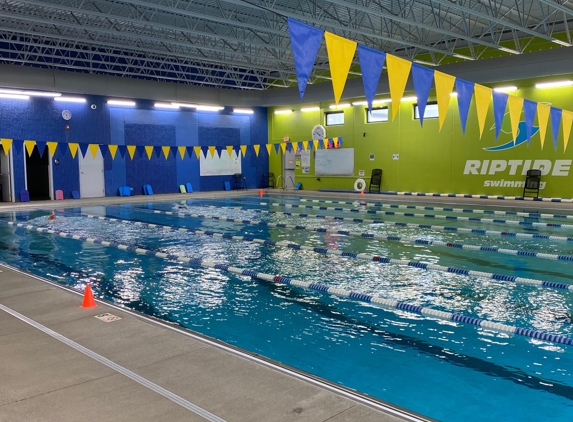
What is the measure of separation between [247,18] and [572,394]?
42.4 ft

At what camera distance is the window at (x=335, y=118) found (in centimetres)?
2288

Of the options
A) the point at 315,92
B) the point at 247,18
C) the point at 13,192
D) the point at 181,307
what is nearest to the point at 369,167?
the point at 315,92

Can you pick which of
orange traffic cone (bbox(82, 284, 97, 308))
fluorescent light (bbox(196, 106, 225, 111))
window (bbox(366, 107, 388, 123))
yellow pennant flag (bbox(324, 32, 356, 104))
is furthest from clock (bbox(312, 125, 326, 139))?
orange traffic cone (bbox(82, 284, 97, 308))

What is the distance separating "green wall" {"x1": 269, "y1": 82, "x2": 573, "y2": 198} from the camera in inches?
651

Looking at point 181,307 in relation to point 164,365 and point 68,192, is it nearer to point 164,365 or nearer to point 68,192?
point 164,365

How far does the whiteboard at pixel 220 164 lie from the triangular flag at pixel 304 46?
18600 millimetres

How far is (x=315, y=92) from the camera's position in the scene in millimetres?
21953

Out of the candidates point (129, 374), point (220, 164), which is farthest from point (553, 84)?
point (129, 374)

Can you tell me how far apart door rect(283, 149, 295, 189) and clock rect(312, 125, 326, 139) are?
1.93 m

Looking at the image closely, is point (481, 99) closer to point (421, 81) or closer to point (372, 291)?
point (421, 81)

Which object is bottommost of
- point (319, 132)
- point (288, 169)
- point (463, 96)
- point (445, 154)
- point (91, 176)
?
point (91, 176)

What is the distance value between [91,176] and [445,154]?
14.0 m

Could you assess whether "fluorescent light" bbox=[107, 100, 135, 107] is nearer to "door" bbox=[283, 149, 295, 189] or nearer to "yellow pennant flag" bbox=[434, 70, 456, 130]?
"door" bbox=[283, 149, 295, 189]

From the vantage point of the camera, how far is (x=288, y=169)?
25375 millimetres
